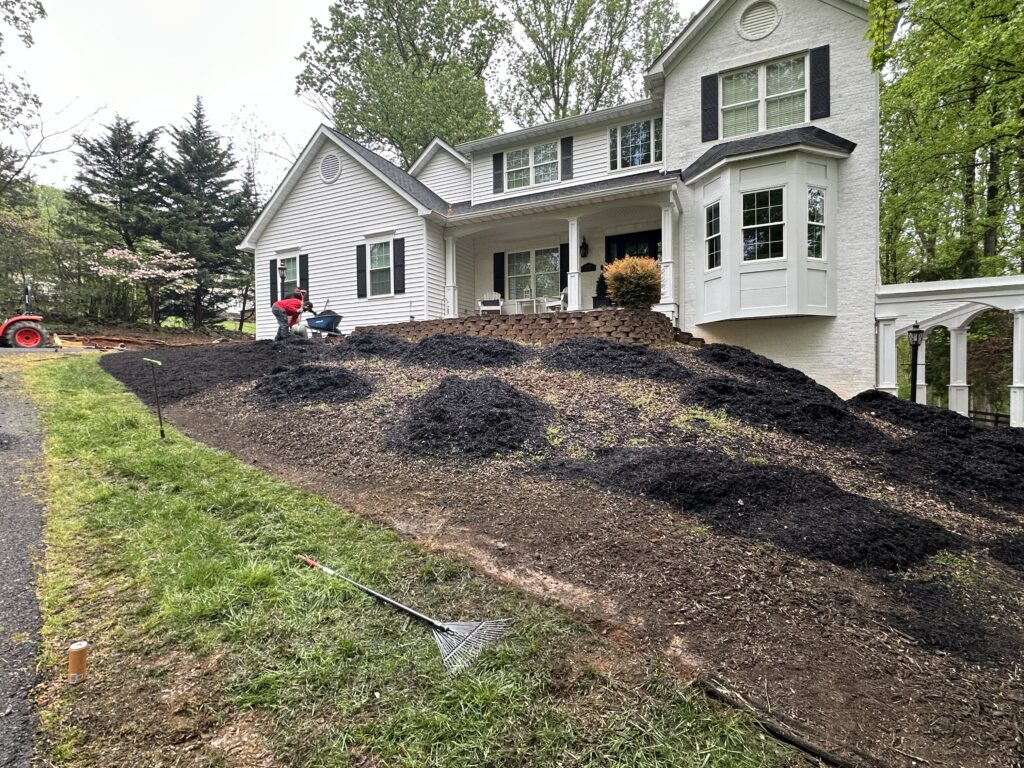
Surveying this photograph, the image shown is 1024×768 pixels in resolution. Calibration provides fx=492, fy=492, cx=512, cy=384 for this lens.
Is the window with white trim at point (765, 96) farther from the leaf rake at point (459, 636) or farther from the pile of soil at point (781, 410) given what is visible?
the leaf rake at point (459, 636)

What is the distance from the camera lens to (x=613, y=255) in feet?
41.7

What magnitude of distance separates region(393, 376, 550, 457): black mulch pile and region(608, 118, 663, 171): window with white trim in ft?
29.6

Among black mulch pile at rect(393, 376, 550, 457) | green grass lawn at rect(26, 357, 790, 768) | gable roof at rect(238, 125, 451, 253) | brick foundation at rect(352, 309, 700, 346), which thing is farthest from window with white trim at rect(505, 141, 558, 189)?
green grass lawn at rect(26, 357, 790, 768)

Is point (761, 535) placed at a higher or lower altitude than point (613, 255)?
lower

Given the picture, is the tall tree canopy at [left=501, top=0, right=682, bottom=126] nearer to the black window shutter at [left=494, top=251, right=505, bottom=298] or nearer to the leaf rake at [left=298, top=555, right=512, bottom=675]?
the black window shutter at [left=494, top=251, right=505, bottom=298]

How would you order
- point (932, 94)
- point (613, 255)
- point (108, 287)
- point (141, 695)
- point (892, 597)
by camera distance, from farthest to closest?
point (108, 287) < point (613, 255) < point (932, 94) < point (892, 597) < point (141, 695)

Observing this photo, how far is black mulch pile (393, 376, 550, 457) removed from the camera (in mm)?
4617

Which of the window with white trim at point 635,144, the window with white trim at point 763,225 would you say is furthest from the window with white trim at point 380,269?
the window with white trim at point 763,225

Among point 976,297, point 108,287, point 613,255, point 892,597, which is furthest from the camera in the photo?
point 108,287

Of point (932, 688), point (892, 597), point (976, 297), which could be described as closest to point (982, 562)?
point (892, 597)

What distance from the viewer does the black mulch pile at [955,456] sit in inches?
174

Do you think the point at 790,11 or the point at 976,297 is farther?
the point at 790,11

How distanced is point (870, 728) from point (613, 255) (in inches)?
472

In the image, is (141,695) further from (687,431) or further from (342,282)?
(342,282)
